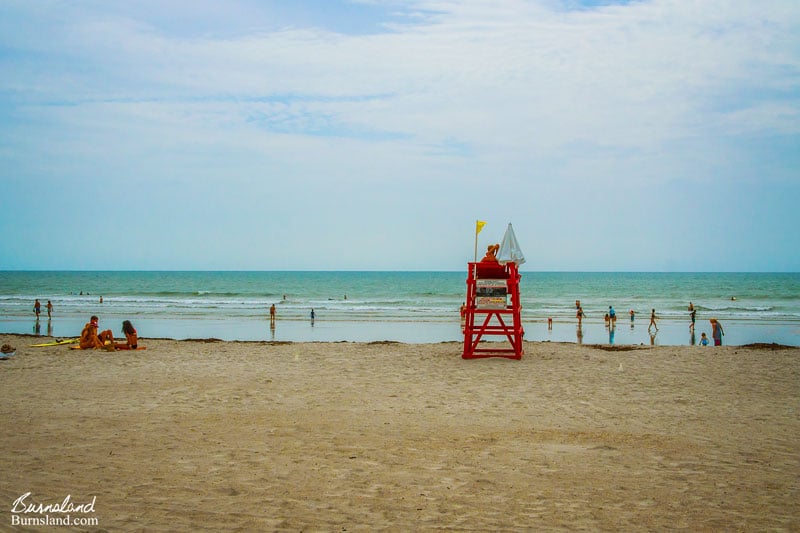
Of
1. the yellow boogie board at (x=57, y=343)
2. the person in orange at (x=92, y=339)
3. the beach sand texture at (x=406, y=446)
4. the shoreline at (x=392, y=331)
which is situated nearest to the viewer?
the beach sand texture at (x=406, y=446)

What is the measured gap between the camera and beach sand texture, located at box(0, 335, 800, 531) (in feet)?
16.6

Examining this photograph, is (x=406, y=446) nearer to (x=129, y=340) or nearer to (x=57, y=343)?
(x=129, y=340)

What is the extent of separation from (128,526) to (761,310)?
48.6 m

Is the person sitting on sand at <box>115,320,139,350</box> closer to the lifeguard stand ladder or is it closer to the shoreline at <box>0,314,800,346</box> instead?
the shoreline at <box>0,314,800,346</box>

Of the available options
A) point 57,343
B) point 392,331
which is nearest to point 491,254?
point 57,343

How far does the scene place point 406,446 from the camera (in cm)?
704

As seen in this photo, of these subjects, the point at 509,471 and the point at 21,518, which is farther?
the point at 509,471

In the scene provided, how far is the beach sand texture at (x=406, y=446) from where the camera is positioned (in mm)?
5055

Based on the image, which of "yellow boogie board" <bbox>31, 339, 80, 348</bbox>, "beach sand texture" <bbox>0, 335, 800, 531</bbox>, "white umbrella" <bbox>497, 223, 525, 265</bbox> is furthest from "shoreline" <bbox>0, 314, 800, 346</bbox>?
"beach sand texture" <bbox>0, 335, 800, 531</bbox>

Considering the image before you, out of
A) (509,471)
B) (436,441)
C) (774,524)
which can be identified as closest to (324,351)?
(436,441)

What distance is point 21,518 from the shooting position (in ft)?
15.8

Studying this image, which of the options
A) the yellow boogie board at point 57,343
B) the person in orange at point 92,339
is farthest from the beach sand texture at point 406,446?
the yellow boogie board at point 57,343

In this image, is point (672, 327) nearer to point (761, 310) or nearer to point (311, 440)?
point (761, 310)

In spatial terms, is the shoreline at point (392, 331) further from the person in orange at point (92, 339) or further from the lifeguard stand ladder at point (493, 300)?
the lifeguard stand ladder at point (493, 300)
